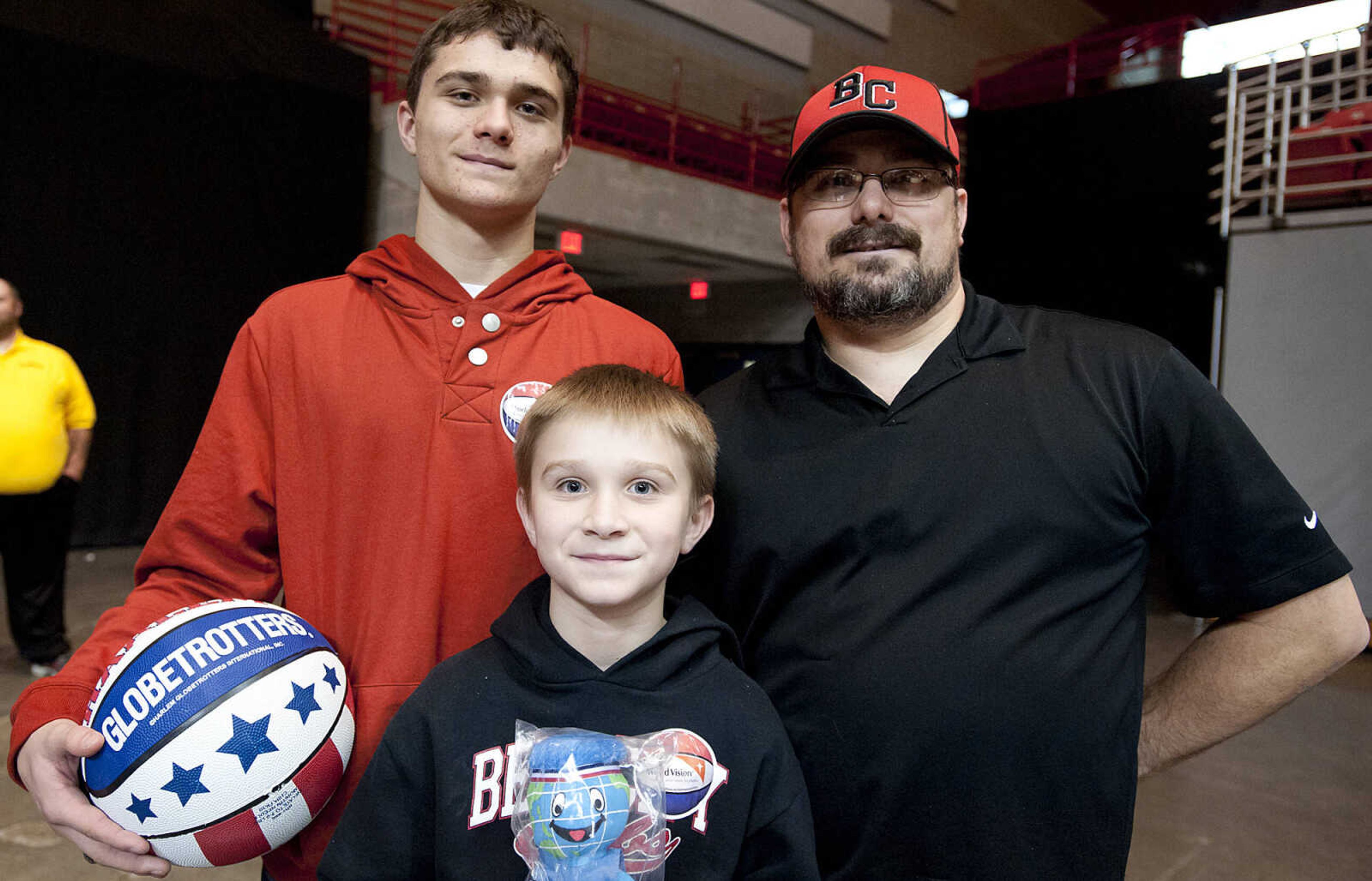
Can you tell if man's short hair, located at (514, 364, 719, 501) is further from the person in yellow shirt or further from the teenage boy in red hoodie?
the person in yellow shirt

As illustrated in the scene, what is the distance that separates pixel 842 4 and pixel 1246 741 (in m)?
11.4

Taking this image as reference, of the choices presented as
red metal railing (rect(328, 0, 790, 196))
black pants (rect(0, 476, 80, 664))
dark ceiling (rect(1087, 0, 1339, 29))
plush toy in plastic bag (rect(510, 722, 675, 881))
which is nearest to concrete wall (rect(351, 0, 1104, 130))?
red metal railing (rect(328, 0, 790, 196))

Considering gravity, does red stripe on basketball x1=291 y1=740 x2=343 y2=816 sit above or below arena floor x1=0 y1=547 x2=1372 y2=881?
above

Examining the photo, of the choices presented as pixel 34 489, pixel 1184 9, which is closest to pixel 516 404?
pixel 34 489

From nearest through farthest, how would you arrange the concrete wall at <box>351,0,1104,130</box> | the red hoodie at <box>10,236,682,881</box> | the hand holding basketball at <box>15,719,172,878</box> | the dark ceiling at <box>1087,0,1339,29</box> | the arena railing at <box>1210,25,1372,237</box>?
the hand holding basketball at <box>15,719,172,878</box> < the red hoodie at <box>10,236,682,881</box> < the arena railing at <box>1210,25,1372,237</box> < the concrete wall at <box>351,0,1104,130</box> < the dark ceiling at <box>1087,0,1339,29</box>

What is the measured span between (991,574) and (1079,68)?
14987 millimetres

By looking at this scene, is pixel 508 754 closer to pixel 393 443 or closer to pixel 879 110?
pixel 393 443

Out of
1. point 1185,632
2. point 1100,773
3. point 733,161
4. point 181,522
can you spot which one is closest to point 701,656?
point 1100,773

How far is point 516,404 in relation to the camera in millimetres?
1377

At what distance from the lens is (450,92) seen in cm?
140

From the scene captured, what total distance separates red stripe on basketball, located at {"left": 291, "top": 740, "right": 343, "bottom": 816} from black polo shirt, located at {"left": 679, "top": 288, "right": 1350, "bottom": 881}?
0.62 meters

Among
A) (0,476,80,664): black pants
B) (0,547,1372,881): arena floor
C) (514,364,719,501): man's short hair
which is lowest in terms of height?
(0,547,1372,881): arena floor

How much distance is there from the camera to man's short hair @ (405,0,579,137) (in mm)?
1406

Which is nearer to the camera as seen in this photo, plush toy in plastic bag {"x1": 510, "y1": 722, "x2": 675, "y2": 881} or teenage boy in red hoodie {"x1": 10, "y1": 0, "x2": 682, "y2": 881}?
plush toy in plastic bag {"x1": 510, "y1": 722, "x2": 675, "y2": 881}
